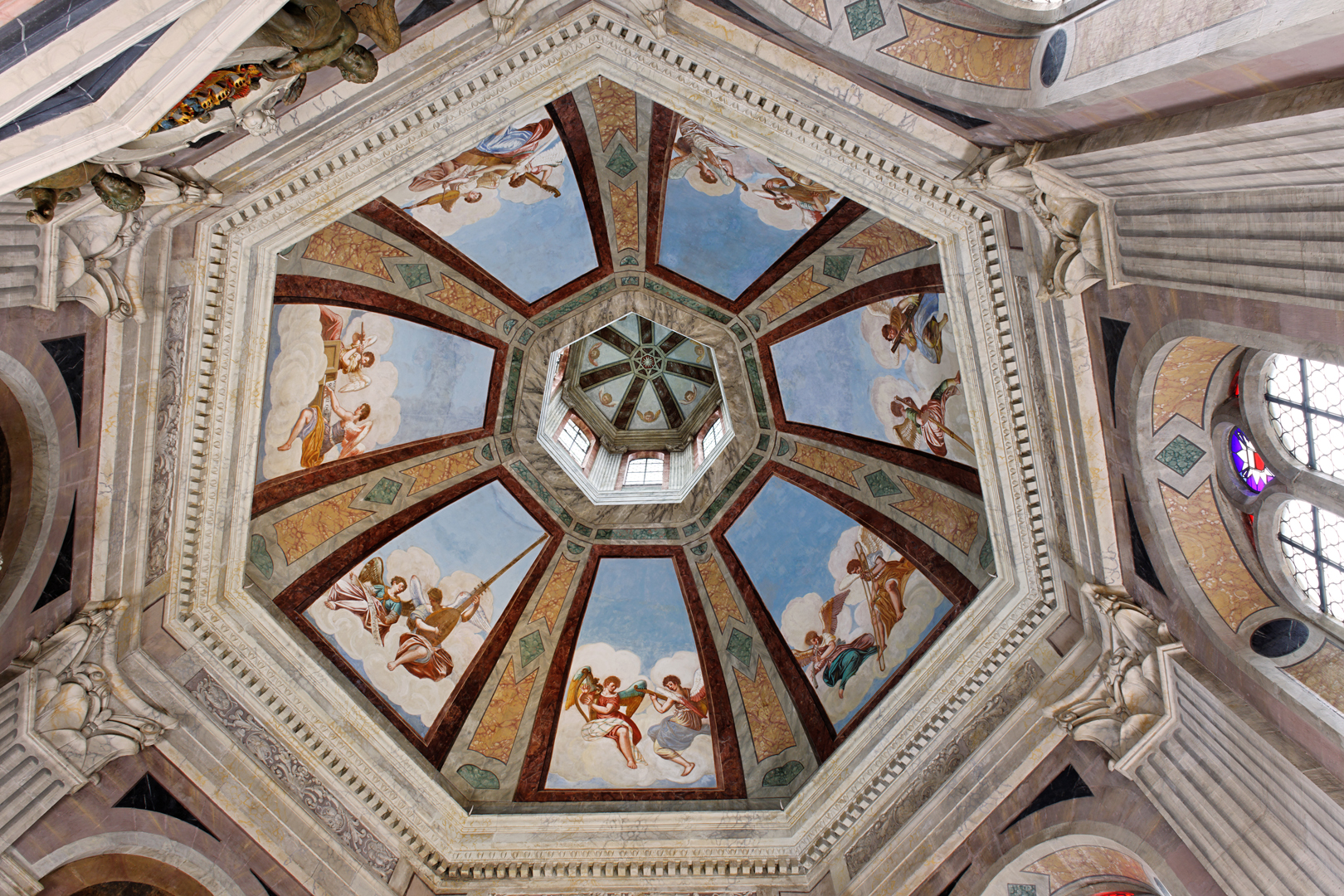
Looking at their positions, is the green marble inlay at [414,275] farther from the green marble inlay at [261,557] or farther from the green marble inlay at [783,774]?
the green marble inlay at [783,774]

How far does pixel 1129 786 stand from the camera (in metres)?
7.80

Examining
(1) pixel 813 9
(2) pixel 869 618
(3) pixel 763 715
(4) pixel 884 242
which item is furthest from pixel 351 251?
(3) pixel 763 715

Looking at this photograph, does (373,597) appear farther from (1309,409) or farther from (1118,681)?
(1309,409)

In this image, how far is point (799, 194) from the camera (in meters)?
9.95

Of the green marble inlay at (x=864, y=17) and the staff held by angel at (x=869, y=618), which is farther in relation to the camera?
the staff held by angel at (x=869, y=618)

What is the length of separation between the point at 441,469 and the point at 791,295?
5.46 meters

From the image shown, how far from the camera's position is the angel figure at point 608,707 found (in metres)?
12.2

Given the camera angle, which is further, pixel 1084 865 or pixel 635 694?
pixel 635 694

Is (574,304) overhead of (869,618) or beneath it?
overhead

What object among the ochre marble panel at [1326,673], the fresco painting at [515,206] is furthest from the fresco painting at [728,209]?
the ochre marble panel at [1326,673]

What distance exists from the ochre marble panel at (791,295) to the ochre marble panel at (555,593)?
15.6 ft

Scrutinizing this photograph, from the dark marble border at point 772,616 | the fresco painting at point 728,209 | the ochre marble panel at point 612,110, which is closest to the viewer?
the ochre marble panel at point 612,110

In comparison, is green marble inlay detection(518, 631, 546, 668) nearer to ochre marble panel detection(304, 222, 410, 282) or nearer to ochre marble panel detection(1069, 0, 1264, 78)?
ochre marble panel detection(304, 222, 410, 282)

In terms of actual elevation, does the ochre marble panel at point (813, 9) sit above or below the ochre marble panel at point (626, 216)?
below
